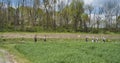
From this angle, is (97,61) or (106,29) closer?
(97,61)

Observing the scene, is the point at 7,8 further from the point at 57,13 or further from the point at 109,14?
the point at 109,14

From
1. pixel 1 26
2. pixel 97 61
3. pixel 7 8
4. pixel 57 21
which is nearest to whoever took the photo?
pixel 97 61

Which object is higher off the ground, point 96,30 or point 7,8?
point 7,8

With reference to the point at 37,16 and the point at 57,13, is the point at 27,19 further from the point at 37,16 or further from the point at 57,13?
the point at 57,13

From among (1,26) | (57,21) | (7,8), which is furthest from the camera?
(57,21)

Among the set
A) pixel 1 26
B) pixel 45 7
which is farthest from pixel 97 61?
pixel 45 7

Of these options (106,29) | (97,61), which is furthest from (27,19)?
(97,61)

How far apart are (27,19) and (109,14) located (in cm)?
3009

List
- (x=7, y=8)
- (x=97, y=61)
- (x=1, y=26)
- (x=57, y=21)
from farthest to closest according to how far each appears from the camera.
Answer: (x=57, y=21) → (x=7, y=8) → (x=1, y=26) → (x=97, y=61)

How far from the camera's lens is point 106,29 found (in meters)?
110

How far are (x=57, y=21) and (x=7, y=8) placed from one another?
62.3 ft

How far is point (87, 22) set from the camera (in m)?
110

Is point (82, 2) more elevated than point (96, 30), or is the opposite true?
point (82, 2)

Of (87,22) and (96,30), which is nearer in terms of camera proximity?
(96,30)
